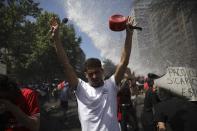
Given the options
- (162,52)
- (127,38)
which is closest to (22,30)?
(127,38)

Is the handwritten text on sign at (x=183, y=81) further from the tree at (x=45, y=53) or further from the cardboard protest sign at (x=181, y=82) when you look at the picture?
the tree at (x=45, y=53)

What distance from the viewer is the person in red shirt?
222cm

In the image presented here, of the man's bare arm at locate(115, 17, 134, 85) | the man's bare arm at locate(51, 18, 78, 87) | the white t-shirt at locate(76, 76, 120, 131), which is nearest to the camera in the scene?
the white t-shirt at locate(76, 76, 120, 131)

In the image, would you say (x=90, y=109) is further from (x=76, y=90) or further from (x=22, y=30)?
(x=22, y=30)

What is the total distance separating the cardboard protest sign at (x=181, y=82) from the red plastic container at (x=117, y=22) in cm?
68

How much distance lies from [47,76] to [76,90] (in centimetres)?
4932

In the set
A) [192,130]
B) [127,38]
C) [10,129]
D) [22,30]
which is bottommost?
[192,130]

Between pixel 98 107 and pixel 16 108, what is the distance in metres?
0.92

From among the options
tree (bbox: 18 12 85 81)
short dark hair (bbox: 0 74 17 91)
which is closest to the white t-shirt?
short dark hair (bbox: 0 74 17 91)

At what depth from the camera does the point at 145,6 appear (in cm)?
1083

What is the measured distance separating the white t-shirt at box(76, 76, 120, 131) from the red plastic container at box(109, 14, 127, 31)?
59cm

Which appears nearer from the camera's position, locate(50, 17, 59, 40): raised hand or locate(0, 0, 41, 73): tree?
locate(50, 17, 59, 40): raised hand

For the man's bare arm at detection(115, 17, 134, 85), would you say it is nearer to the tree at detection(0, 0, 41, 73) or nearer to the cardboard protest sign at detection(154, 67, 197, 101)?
the cardboard protest sign at detection(154, 67, 197, 101)

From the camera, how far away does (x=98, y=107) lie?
9.77ft
